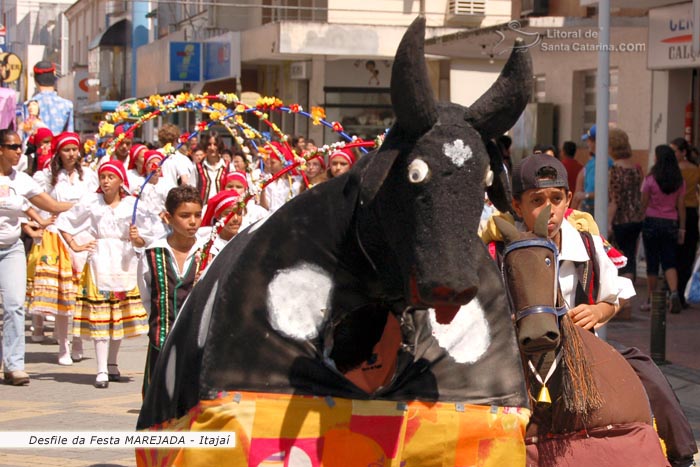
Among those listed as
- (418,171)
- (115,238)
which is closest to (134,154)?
(115,238)

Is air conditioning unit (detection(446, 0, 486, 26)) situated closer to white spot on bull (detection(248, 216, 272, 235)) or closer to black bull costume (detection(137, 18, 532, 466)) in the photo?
white spot on bull (detection(248, 216, 272, 235))

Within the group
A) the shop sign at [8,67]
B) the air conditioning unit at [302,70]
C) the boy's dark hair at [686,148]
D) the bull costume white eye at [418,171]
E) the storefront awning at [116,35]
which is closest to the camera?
the bull costume white eye at [418,171]

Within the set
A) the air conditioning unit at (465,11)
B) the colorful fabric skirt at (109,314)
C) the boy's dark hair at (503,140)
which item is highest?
the air conditioning unit at (465,11)

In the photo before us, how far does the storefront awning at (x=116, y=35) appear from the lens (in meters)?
46.1

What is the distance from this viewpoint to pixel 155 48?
37688mm

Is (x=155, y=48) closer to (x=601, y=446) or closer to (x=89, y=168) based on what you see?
(x=89, y=168)

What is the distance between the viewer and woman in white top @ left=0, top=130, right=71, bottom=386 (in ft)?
32.6

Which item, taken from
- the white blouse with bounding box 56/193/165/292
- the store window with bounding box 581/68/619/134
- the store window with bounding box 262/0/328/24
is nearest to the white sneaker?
the white blouse with bounding box 56/193/165/292

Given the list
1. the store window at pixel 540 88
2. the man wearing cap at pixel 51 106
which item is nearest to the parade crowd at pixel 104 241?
the man wearing cap at pixel 51 106

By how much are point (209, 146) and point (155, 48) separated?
23319mm

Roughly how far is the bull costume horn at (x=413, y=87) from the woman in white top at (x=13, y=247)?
23.0 ft

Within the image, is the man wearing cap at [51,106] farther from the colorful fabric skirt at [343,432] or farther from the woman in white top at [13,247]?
the colorful fabric skirt at [343,432]

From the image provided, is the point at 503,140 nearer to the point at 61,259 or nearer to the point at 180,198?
the point at 180,198

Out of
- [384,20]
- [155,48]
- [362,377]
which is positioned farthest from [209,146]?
[155,48]
